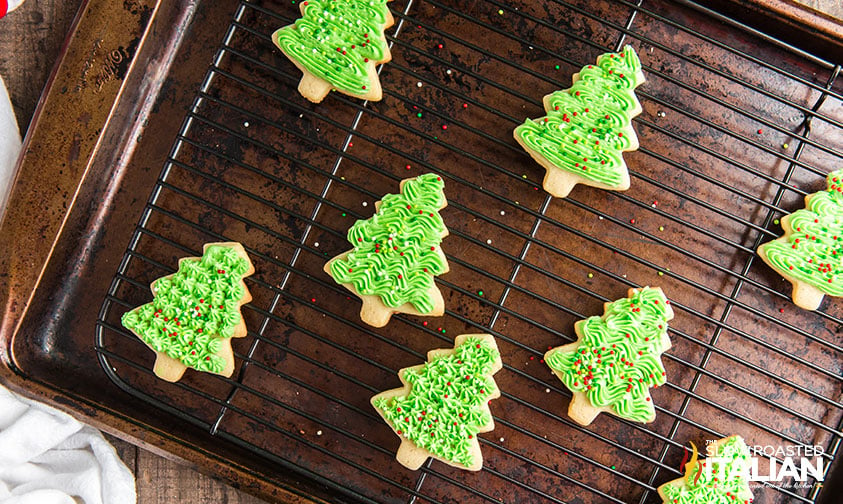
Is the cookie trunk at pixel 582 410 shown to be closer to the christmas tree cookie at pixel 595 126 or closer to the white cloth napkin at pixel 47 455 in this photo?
the christmas tree cookie at pixel 595 126

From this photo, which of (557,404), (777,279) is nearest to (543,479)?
(557,404)

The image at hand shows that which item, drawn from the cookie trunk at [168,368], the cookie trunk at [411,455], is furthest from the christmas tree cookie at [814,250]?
the cookie trunk at [168,368]

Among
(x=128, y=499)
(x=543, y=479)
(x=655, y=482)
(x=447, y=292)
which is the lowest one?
(x=128, y=499)

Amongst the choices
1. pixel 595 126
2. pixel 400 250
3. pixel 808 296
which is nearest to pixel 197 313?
pixel 400 250

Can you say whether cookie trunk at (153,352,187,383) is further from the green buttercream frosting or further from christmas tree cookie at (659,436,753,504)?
christmas tree cookie at (659,436,753,504)

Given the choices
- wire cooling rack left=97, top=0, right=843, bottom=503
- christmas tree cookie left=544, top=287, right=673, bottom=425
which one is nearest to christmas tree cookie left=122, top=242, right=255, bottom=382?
wire cooling rack left=97, top=0, right=843, bottom=503

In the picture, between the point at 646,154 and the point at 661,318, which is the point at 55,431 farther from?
the point at 646,154

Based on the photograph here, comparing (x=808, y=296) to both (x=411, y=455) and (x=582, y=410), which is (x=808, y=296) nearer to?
(x=582, y=410)
